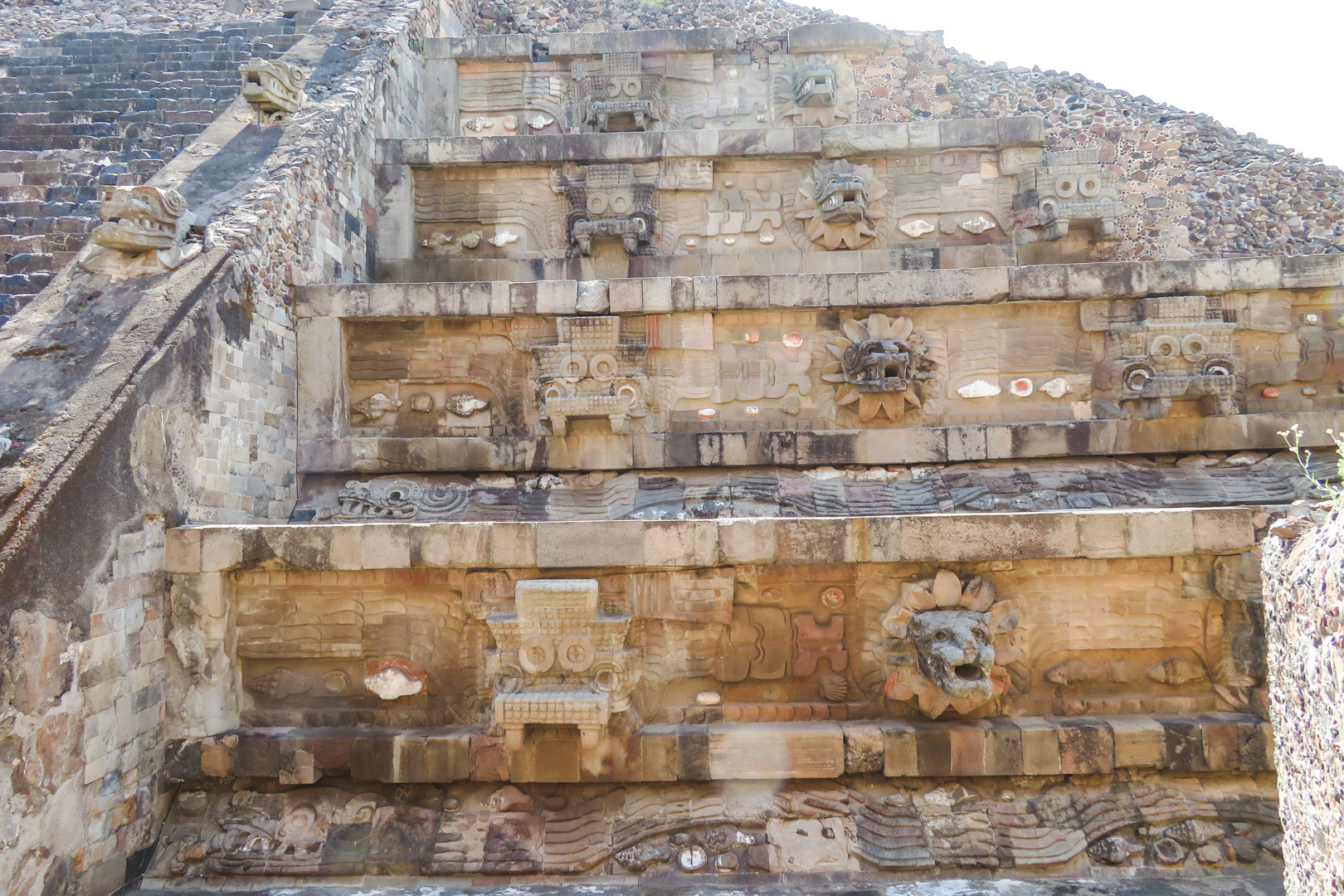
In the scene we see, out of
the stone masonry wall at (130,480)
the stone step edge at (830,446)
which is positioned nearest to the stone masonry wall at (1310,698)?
the stone step edge at (830,446)

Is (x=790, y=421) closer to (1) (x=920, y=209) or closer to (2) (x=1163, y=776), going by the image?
(1) (x=920, y=209)

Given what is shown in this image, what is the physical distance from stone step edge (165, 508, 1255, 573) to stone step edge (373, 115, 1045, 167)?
18.2 feet

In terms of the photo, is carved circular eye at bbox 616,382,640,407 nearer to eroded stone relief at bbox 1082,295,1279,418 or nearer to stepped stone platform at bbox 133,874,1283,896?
stepped stone platform at bbox 133,874,1283,896

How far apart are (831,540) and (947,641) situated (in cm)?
88

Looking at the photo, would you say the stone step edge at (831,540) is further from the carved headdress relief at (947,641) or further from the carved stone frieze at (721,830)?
the carved stone frieze at (721,830)

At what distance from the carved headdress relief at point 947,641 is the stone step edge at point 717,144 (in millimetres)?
5892

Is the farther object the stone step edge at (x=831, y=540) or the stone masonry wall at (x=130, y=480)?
the stone step edge at (x=831, y=540)

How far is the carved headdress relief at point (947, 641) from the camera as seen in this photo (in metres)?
4.35

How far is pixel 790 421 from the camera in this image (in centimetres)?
719

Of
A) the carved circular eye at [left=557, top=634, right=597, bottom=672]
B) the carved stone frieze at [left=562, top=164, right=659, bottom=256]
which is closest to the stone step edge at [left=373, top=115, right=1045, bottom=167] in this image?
the carved stone frieze at [left=562, top=164, right=659, bottom=256]

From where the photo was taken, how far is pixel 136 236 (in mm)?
5480

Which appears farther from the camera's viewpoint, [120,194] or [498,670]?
[120,194]

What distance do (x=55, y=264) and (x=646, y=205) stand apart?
5.62 meters

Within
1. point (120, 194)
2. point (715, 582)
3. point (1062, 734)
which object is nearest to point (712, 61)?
point (120, 194)
